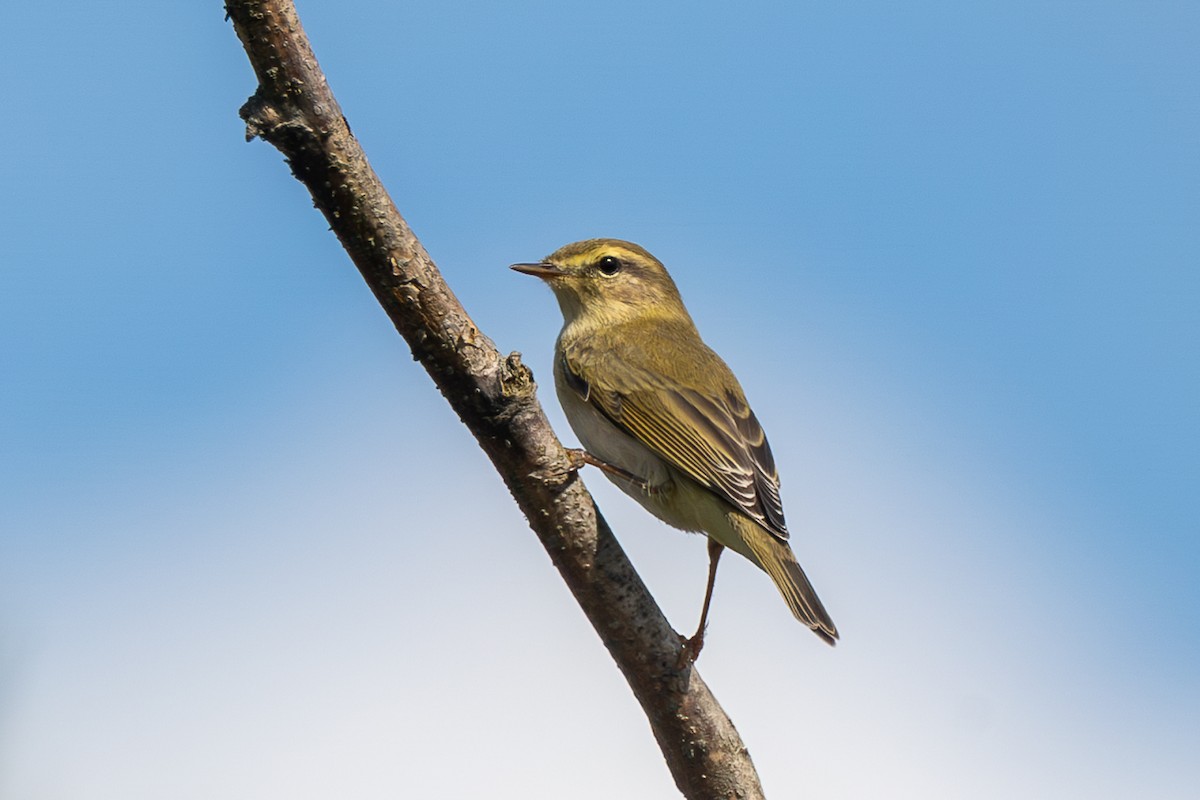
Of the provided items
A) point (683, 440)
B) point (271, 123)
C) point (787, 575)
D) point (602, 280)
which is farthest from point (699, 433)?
point (271, 123)

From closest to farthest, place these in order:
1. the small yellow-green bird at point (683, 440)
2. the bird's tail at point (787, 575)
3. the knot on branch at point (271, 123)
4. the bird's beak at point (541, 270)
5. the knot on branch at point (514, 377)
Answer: the knot on branch at point (271, 123) < the knot on branch at point (514, 377) < the bird's tail at point (787, 575) < the small yellow-green bird at point (683, 440) < the bird's beak at point (541, 270)

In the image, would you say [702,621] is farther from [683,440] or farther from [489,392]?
[489,392]

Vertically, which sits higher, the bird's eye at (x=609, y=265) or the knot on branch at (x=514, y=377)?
the bird's eye at (x=609, y=265)

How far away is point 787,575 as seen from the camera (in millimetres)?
6660

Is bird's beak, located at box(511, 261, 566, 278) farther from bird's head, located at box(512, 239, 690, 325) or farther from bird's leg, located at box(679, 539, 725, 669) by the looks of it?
bird's leg, located at box(679, 539, 725, 669)

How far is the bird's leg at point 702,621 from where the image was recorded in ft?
17.6

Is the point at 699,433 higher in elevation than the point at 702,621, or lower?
higher

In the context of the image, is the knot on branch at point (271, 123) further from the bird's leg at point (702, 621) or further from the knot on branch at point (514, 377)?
the bird's leg at point (702, 621)

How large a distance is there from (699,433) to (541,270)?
6.26 feet

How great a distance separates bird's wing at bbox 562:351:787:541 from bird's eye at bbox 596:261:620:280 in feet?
3.85

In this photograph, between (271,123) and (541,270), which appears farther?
(541,270)

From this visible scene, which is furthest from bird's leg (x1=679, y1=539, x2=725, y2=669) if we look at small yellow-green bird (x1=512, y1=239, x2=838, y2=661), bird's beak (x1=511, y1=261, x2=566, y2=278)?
bird's beak (x1=511, y1=261, x2=566, y2=278)

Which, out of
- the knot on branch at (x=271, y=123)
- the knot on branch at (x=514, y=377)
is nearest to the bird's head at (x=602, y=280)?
the knot on branch at (x=514, y=377)

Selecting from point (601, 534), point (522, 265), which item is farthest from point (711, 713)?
point (522, 265)
